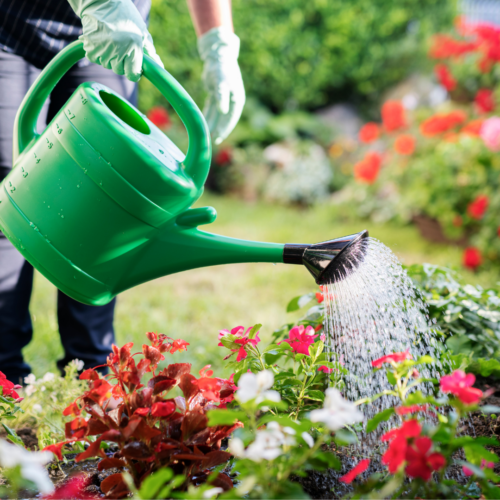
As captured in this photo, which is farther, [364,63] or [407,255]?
[364,63]

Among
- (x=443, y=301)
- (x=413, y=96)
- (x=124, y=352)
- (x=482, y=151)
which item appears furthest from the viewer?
(x=413, y=96)

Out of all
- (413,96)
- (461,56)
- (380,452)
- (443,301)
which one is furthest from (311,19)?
(380,452)

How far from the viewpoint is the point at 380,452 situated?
90 centimetres

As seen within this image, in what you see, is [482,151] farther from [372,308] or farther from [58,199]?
[58,199]

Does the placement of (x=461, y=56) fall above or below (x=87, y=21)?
above

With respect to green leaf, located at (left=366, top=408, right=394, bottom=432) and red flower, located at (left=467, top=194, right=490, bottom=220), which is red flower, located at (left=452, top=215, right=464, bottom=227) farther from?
green leaf, located at (left=366, top=408, right=394, bottom=432)

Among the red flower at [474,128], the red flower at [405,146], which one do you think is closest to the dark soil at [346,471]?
the red flower at [474,128]

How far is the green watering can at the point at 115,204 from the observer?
2.84 ft

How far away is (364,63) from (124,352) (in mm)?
6672

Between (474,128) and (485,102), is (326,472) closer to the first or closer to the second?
(474,128)

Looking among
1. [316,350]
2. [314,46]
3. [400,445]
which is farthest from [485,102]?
[400,445]

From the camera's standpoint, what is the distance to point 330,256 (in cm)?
89

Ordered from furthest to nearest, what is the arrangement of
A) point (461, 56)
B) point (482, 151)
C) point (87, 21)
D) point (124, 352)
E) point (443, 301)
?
point (461, 56)
point (482, 151)
point (443, 301)
point (87, 21)
point (124, 352)

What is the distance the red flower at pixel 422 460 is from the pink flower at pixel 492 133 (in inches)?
110
